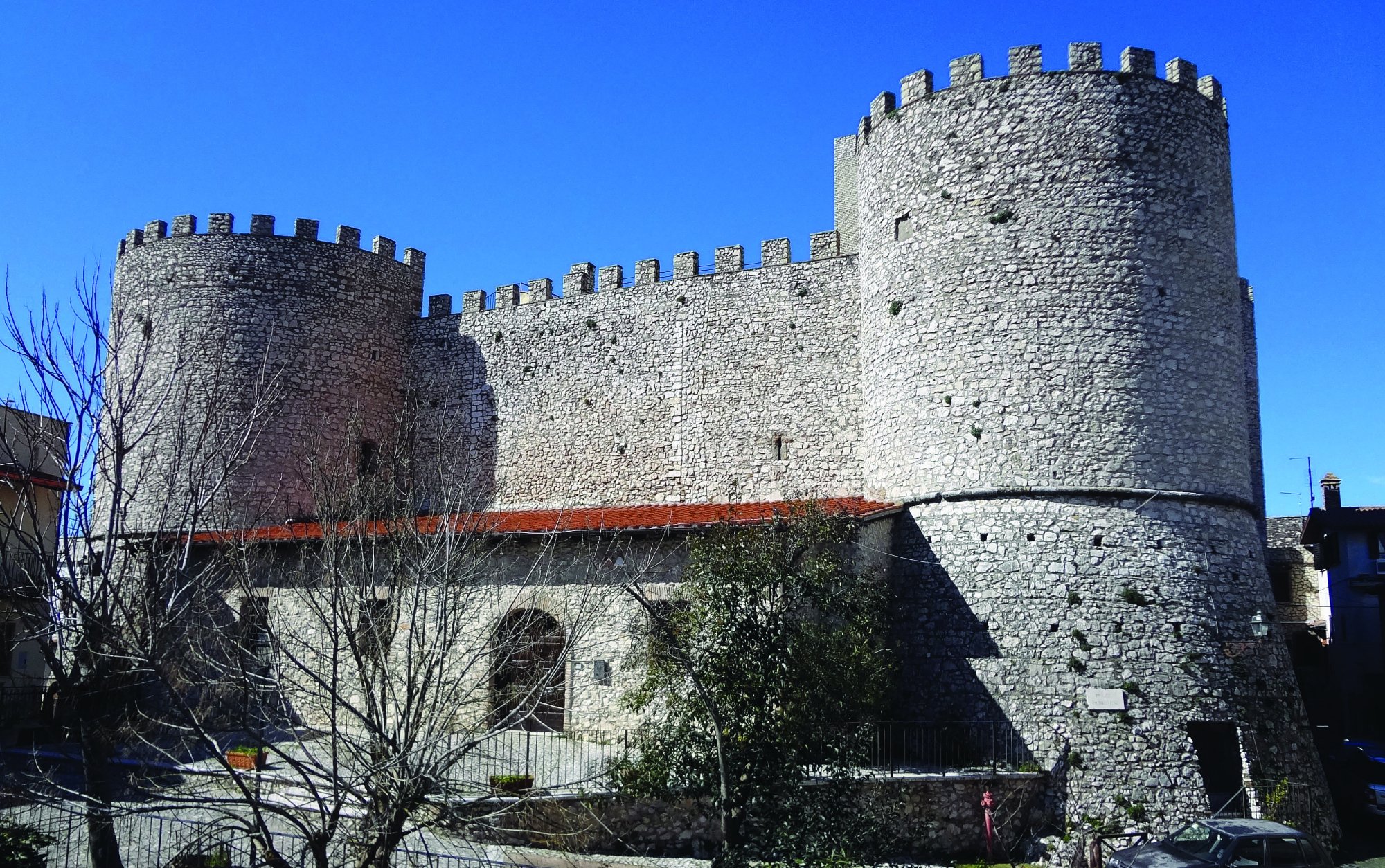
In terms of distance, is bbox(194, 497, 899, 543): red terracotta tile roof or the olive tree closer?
the olive tree

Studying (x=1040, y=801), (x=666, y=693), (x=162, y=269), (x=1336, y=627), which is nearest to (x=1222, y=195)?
(x=1040, y=801)

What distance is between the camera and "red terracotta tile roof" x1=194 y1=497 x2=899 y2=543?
16163mm

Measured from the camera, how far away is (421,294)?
88.0ft

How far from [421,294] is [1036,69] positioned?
16143mm

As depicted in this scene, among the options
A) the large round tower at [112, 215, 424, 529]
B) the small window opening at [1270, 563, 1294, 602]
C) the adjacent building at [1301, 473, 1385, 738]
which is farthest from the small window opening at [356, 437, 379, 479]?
the small window opening at [1270, 563, 1294, 602]

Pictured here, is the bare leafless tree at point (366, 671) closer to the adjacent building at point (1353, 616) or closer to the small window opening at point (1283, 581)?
the adjacent building at point (1353, 616)

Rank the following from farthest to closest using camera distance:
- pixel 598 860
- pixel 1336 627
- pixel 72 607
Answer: pixel 1336 627 < pixel 598 860 < pixel 72 607

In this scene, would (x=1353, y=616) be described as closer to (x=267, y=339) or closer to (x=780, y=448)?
(x=780, y=448)

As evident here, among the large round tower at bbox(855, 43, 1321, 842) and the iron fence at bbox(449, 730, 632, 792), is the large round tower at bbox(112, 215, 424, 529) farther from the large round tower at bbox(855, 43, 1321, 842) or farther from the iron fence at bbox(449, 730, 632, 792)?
the large round tower at bbox(855, 43, 1321, 842)

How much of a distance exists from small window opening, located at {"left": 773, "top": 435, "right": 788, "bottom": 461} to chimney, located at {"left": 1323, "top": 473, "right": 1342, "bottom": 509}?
1982 cm

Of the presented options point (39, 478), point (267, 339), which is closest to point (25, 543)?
point (39, 478)

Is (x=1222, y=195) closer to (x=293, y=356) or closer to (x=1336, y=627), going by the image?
(x=1336, y=627)

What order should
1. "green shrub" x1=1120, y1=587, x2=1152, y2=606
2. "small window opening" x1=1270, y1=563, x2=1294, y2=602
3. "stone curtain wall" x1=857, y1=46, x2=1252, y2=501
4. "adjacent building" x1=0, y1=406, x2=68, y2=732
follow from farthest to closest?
1. "small window opening" x1=1270, y1=563, x2=1294, y2=602
2. "stone curtain wall" x1=857, y1=46, x2=1252, y2=501
3. "green shrub" x1=1120, y1=587, x2=1152, y2=606
4. "adjacent building" x1=0, y1=406, x2=68, y2=732

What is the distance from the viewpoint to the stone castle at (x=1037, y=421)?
51.1 feet
